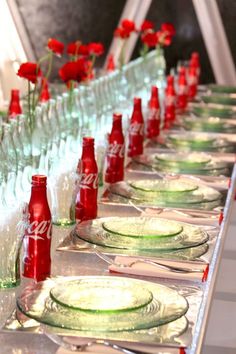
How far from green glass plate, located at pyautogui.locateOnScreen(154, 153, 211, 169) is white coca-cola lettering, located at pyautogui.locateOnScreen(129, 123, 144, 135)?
146 mm

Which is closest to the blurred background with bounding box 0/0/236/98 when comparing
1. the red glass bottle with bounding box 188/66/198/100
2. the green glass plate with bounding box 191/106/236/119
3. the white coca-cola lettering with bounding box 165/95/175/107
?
the red glass bottle with bounding box 188/66/198/100

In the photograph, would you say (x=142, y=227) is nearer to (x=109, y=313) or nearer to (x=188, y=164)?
(x=109, y=313)

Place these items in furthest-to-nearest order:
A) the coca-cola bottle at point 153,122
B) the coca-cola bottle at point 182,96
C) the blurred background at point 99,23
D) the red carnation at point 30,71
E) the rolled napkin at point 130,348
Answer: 1. the blurred background at point 99,23
2. the coca-cola bottle at point 182,96
3. the coca-cola bottle at point 153,122
4. the red carnation at point 30,71
5. the rolled napkin at point 130,348

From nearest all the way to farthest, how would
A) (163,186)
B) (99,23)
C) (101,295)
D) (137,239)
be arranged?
(101,295) → (137,239) → (163,186) → (99,23)

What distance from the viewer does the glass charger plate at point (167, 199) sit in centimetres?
267

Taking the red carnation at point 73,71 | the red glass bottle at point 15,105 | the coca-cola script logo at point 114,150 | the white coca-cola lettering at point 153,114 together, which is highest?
the red carnation at point 73,71

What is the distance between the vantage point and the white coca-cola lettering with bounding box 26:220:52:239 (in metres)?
1.98

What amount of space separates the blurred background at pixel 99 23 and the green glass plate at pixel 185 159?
143 inches

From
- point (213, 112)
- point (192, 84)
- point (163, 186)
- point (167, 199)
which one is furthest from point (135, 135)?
point (192, 84)

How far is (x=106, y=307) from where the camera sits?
5.59 ft

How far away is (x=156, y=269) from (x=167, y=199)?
0.73 metres

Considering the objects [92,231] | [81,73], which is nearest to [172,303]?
[92,231]

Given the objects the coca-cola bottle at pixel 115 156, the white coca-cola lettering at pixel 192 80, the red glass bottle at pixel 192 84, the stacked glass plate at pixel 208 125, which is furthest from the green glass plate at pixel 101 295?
the white coca-cola lettering at pixel 192 80

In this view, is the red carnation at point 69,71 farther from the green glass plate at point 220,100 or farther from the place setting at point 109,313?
the green glass plate at point 220,100
